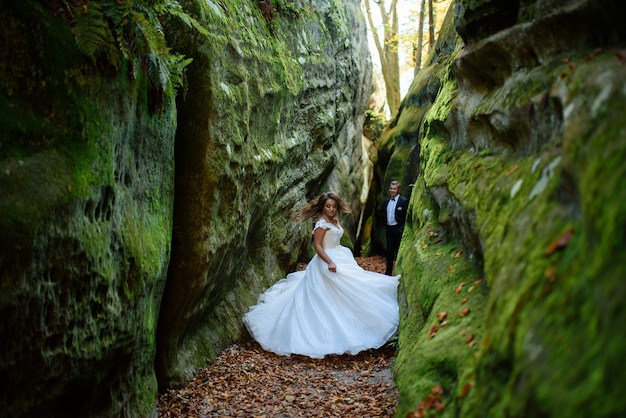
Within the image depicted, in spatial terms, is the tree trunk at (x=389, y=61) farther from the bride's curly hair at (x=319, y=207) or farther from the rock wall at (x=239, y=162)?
the bride's curly hair at (x=319, y=207)

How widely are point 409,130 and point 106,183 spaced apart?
13.4 m

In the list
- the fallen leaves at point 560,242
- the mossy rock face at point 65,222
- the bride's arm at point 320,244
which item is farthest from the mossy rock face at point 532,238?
the bride's arm at point 320,244

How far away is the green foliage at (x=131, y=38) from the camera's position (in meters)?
3.55

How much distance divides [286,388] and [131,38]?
4.39 metres

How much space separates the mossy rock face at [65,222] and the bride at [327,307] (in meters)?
3.21

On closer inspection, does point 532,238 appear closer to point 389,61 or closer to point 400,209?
point 400,209

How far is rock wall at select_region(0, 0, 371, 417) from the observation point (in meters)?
3.38

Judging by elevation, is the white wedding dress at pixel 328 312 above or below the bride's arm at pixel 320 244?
below

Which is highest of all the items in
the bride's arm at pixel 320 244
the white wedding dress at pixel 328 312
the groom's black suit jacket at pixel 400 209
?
the groom's black suit jacket at pixel 400 209

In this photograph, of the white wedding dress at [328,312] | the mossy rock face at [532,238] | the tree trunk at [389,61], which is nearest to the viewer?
the mossy rock face at [532,238]

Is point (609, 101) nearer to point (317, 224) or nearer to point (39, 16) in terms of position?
point (39, 16)

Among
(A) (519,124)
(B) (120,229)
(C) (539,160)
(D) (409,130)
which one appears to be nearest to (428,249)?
(A) (519,124)

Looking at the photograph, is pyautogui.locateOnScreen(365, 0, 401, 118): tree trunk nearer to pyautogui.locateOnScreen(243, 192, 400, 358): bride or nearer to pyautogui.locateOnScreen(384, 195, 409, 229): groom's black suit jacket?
pyautogui.locateOnScreen(384, 195, 409, 229): groom's black suit jacket

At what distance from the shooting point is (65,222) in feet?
11.7
